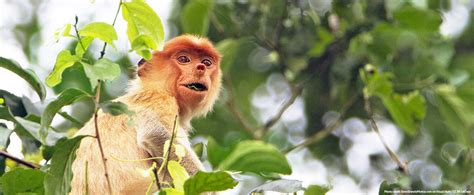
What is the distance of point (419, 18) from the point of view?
5.46 meters

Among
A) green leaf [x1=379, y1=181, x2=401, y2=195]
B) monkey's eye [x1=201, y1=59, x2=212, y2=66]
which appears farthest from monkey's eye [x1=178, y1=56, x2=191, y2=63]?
green leaf [x1=379, y1=181, x2=401, y2=195]

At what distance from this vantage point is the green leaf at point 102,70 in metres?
2.67

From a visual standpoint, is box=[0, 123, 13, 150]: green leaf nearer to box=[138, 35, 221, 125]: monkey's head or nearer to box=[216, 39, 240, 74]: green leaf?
box=[138, 35, 221, 125]: monkey's head

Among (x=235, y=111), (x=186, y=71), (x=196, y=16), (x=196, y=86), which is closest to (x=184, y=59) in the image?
Result: (x=186, y=71)

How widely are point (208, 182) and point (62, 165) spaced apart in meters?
0.59

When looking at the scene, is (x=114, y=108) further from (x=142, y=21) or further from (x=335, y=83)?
(x=335, y=83)

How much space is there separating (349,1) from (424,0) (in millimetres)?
732

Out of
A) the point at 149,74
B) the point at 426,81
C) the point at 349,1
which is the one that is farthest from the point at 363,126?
the point at 149,74

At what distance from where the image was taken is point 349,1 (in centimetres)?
639

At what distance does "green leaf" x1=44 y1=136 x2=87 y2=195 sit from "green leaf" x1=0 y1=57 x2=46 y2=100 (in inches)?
20.3

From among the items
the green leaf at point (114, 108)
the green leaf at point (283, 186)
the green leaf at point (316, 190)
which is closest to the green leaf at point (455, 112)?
the green leaf at point (316, 190)

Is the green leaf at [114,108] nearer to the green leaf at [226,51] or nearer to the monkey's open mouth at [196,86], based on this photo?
the monkey's open mouth at [196,86]

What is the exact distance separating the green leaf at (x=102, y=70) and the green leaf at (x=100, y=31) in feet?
0.32

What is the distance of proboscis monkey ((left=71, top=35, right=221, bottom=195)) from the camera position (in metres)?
4.02
